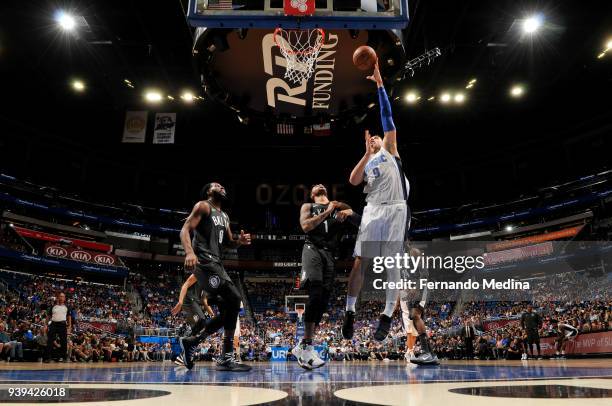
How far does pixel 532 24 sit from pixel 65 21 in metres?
15.5

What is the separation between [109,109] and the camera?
21.8 meters

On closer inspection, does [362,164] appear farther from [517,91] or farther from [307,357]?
[517,91]

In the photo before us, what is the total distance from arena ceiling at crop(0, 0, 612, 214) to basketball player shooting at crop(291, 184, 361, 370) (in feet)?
27.4

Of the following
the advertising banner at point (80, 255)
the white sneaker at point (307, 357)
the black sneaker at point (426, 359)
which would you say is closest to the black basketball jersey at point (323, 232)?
the white sneaker at point (307, 357)

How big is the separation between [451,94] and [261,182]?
1790 centimetres

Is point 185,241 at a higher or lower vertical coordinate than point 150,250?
lower

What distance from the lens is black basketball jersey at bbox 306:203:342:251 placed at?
4668mm

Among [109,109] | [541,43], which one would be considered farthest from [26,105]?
[541,43]

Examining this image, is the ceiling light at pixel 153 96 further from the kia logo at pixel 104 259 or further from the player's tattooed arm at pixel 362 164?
the player's tattooed arm at pixel 362 164

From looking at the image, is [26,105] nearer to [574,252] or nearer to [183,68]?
[183,68]

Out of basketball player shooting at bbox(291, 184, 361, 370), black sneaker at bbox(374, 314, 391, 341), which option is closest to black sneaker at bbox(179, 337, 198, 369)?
basketball player shooting at bbox(291, 184, 361, 370)

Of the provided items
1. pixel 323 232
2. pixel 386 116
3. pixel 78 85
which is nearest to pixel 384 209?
pixel 386 116

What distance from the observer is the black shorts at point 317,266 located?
179 inches

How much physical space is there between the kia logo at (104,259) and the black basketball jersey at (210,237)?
2501cm
